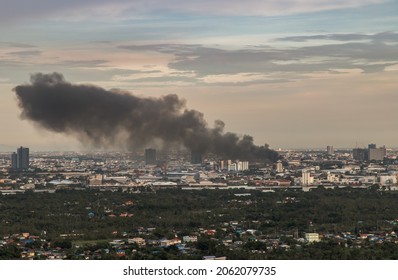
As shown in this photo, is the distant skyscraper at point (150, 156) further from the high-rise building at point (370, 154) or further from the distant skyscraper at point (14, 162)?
the high-rise building at point (370, 154)

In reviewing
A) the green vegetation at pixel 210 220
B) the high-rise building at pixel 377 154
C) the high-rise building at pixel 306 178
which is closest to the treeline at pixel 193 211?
the green vegetation at pixel 210 220

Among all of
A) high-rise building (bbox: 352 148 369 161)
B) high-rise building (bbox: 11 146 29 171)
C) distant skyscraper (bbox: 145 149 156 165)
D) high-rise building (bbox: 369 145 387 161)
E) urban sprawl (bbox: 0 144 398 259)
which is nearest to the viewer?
urban sprawl (bbox: 0 144 398 259)

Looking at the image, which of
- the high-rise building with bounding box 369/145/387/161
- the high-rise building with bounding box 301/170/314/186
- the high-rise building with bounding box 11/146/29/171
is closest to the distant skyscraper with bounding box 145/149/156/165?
the high-rise building with bounding box 11/146/29/171

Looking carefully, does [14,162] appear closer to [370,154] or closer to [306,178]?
[306,178]

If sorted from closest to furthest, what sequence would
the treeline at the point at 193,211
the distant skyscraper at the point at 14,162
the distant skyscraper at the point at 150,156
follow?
the treeline at the point at 193,211 → the distant skyscraper at the point at 150,156 → the distant skyscraper at the point at 14,162

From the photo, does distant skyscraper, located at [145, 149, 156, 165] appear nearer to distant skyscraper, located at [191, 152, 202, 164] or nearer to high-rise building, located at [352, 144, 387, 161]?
distant skyscraper, located at [191, 152, 202, 164]

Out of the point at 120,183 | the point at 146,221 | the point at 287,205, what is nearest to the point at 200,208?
the point at 287,205

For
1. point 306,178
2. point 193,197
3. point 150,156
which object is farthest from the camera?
point 306,178

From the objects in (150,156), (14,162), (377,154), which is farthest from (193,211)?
(377,154)

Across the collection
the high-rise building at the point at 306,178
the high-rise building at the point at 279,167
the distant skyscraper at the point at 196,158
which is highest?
the distant skyscraper at the point at 196,158

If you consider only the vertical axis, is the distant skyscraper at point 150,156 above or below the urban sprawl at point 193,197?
above

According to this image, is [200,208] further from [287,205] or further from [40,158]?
[40,158]
